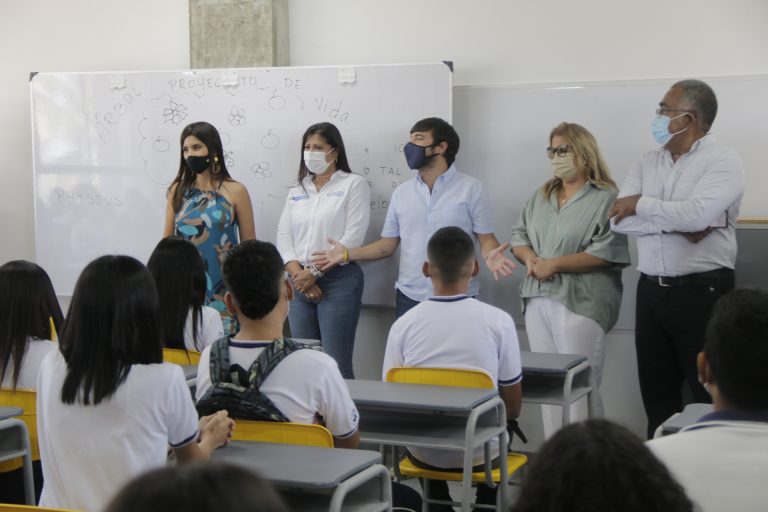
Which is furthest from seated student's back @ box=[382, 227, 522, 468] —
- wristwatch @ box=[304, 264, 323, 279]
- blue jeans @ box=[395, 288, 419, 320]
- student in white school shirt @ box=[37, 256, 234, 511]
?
wristwatch @ box=[304, 264, 323, 279]

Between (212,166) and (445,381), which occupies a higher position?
(212,166)

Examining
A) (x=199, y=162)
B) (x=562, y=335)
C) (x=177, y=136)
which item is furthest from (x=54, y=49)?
(x=562, y=335)

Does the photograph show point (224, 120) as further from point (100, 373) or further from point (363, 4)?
point (100, 373)

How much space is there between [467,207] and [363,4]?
4.95 ft

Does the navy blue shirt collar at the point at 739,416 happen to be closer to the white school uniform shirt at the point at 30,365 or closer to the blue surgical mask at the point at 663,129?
the white school uniform shirt at the point at 30,365

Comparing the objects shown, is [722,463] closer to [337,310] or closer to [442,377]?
[442,377]

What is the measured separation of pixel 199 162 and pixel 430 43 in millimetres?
1533

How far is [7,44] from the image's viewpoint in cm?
633

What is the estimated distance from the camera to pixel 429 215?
16.2ft

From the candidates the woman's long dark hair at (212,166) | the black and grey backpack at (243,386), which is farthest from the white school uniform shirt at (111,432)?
the woman's long dark hair at (212,166)

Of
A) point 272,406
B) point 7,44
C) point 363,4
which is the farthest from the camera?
point 7,44

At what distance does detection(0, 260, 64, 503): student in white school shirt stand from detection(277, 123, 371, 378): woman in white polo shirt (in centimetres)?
212

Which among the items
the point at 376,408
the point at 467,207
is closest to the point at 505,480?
the point at 376,408

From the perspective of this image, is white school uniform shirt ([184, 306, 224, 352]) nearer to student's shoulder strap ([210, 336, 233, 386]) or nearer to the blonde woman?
student's shoulder strap ([210, 336, 233, 386])
